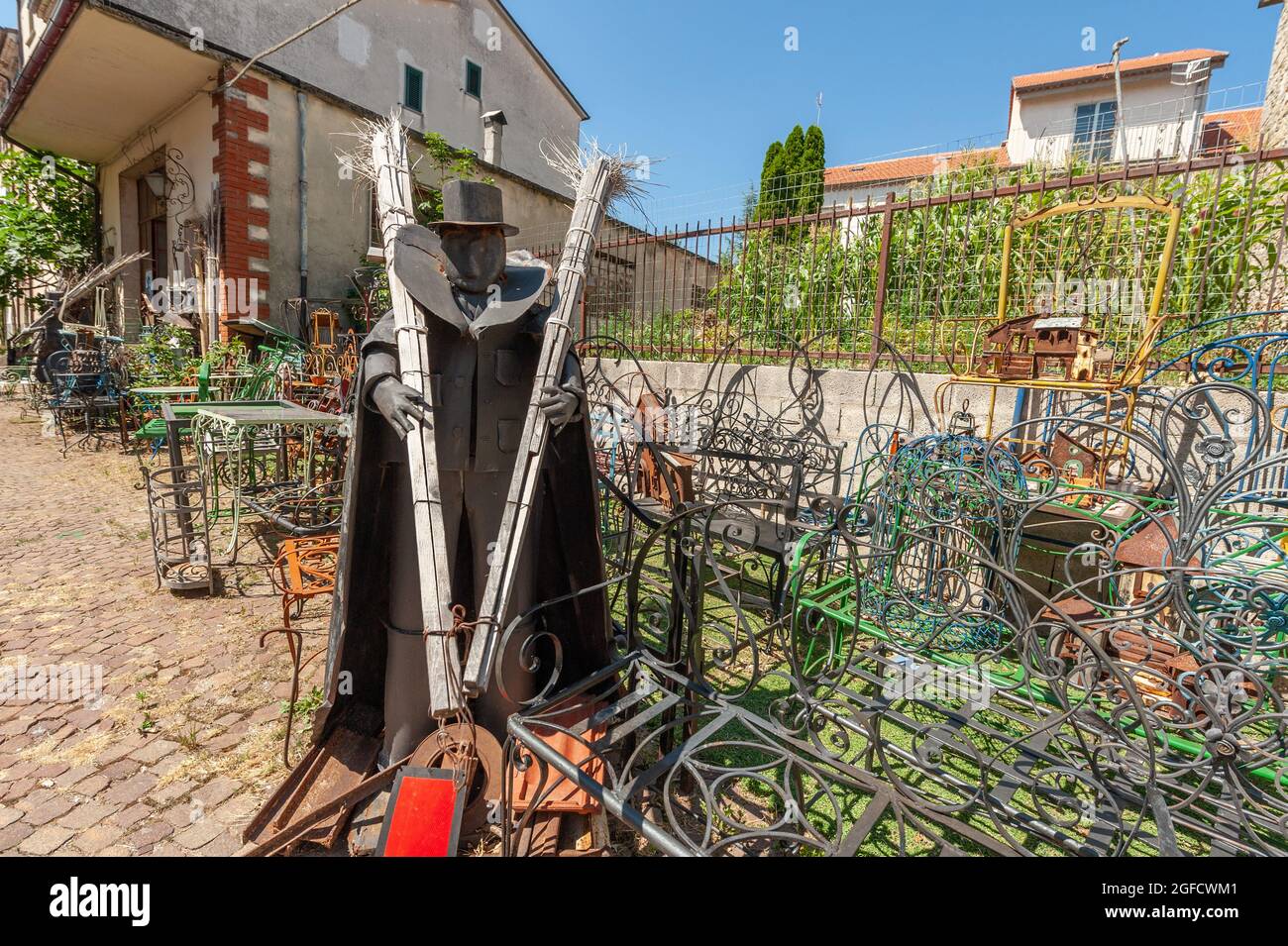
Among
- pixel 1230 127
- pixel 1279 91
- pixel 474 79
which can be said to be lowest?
pixel 1279 91

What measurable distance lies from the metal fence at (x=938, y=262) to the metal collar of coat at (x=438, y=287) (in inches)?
148

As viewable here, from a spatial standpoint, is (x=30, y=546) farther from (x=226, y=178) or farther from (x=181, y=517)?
(x=226, y=178)

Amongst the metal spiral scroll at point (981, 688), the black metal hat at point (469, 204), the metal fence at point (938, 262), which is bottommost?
the metal spiral scroll at point (981, 688)

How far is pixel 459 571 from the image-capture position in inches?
94.5

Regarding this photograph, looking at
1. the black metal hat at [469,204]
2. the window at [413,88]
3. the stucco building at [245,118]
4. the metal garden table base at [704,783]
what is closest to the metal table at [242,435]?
the stucco building at [245,118]

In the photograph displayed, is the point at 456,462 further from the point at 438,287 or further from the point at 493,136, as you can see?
the point at 493,136

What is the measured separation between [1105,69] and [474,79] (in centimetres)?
2215

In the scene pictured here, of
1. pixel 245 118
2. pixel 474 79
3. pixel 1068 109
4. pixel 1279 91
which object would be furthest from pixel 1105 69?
pixel 245 118

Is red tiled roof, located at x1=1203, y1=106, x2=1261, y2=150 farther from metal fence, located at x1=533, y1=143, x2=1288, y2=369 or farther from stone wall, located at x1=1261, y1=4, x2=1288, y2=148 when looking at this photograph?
metal fence, located at x1=533, y1=143, x2=1288, y2=369

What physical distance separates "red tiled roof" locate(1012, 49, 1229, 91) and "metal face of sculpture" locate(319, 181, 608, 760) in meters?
27.3

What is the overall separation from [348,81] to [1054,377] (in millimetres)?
12574

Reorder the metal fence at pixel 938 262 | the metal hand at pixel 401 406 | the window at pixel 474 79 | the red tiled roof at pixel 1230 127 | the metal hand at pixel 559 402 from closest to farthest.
A: the metal hand at pixel 401 406 < the metal hand at pixel 559 402 < the metal fence at pixel 938 262 < the window at pixel 474 79 < the red tiled roof at pixel 1230 127

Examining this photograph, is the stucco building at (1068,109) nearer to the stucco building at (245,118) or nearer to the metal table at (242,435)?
the stucco building at (245,118)

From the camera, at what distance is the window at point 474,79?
13.5 m
